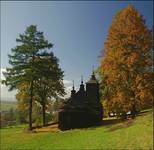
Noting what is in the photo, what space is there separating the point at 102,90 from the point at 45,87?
12708 millimetres

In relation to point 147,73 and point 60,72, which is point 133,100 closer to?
point 147,73

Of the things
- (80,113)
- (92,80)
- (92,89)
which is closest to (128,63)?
(80,113)

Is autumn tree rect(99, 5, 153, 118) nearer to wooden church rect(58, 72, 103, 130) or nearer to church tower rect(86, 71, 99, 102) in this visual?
wooden church rect(58, 72, 103, 130)

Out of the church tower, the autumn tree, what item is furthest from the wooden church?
the autumn tree

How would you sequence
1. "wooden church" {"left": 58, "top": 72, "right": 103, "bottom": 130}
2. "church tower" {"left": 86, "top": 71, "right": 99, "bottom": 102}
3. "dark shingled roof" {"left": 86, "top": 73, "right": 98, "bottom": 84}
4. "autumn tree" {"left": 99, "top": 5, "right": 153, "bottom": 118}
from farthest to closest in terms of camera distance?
"dark shingled roof" {"left": 86, "top": 73, "right": 98, "bottom": 84}, "church tower" {"left": 86, "top": 71, "right": 99, "bottom": 102}, "wooden church" {"left": 58, "top": 72, "right": 103, "bottom": 130}, "autumn tree" {"left": 99, "top": 5, "right": 153, "bottom": 118}

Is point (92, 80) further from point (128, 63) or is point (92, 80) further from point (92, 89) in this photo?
point (128, 63)

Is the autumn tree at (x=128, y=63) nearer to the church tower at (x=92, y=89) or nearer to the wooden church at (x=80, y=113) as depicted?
the wooden church at (x=80, y=113)

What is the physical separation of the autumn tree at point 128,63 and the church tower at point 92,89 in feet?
20.3

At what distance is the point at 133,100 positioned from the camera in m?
34.4

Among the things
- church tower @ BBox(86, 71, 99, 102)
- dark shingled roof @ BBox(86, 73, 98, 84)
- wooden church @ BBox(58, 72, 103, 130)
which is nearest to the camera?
wooden church @ BBox(58, 72, 103, 130)

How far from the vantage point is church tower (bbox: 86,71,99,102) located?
43938mm

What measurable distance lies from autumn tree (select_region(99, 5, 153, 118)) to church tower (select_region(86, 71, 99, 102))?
6189 mm

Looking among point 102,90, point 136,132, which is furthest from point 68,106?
point 136,132

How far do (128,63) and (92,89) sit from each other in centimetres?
1146
